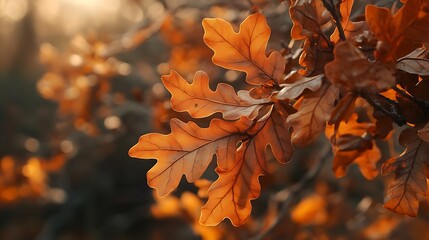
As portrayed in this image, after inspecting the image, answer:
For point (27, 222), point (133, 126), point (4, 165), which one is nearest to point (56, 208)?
point (27, 222)

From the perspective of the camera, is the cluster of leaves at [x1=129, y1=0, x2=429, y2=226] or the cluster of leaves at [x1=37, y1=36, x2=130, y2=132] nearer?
the cluster of leaves at [x1=129, y1=0, x2=429, y2=226]

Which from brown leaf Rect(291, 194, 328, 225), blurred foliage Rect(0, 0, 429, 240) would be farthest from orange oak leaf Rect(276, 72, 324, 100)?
brown leaf Rect(291, 194, 328, 225)

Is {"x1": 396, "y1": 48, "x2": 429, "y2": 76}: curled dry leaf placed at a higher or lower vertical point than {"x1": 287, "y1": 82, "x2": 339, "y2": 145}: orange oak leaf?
lower

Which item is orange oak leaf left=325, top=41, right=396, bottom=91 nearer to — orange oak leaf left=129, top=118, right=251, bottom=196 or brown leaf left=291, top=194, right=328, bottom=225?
orange oak leaf left=129, top=118, right=251, bottom=196

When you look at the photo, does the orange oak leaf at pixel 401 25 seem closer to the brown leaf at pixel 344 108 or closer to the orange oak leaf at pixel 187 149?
the brown leaf at pixel 344 108

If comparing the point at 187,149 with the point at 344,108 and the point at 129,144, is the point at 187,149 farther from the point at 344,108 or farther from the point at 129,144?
the point at 129,144

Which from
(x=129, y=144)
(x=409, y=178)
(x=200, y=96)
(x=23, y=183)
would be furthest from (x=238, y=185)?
(x=129, y=144)
